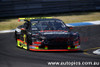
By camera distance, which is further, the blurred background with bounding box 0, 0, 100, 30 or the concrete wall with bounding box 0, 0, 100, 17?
the concrete wall with bounding box 0, 0, 100, 17

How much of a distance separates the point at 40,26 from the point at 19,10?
15.2 m

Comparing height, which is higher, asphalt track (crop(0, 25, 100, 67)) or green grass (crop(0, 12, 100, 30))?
asphalt track (crop(0, 25, 100, 67))

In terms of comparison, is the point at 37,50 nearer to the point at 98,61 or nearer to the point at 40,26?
the point at 40,26

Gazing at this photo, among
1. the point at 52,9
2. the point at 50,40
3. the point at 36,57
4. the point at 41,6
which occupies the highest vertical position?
the point at 50,40

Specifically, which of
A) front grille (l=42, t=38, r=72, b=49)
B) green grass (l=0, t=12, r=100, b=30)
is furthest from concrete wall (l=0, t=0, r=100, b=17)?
front grille (l=42, t=38, r=72, b=49)

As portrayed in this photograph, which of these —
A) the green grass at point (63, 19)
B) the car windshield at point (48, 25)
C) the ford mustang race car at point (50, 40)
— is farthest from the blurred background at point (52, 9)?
the ford mustang race car at point (50, 40)

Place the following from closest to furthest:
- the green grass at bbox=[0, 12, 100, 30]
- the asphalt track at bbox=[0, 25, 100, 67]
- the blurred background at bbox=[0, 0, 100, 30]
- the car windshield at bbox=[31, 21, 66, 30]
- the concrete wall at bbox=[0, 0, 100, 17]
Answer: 1. the asphalt track at bbox=[0, 25, 100, 67]
2. the car windshield at bbox=[31, 21, 66, 30]
3. the green grass at bbox=[0, 12, 100, 30]
4. the blurred background at bbox=[0, 0, 100, 30]
5. the concrete wall at bbox=[0, 0, 100, 17]

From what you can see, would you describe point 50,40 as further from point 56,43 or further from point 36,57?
point 36,57

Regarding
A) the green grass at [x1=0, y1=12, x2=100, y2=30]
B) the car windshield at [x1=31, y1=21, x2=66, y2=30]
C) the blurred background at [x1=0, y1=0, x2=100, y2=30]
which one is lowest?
the green grass at [x1=0, y1=12, x2=100, y2=30]

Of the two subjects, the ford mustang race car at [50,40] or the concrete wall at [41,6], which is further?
the concrete wall at [41,6]

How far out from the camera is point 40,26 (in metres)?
9.94

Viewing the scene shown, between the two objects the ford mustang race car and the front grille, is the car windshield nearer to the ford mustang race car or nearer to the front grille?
the ford mustang race car

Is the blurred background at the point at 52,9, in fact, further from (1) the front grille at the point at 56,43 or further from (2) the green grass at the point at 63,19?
(1) the front grille at the point at 56,43

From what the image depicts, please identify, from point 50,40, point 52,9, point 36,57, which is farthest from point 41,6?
point 36,57
